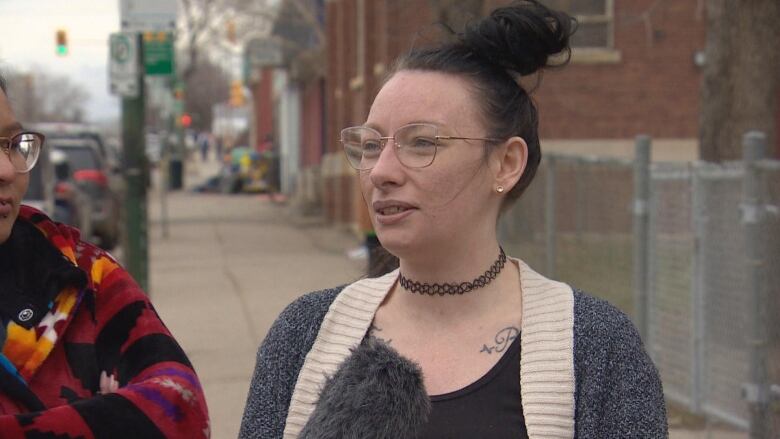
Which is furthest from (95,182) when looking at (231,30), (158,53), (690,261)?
(231,30)

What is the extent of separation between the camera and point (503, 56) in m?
2.53

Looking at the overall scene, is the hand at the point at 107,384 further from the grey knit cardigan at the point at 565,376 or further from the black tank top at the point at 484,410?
the black tank top at the point at 484,410

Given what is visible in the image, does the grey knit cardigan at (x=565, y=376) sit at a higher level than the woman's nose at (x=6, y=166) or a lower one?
lower

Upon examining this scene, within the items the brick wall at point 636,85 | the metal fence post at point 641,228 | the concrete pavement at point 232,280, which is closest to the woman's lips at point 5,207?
the concrete pavement at point 232,280

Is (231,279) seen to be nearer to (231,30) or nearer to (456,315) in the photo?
(456,315)

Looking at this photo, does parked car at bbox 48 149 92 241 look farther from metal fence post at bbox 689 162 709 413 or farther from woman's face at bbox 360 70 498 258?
woman's face at bbox 360 70 498 258

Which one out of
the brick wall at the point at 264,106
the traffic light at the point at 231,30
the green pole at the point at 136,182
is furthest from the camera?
the brick wall at the point at 264,106

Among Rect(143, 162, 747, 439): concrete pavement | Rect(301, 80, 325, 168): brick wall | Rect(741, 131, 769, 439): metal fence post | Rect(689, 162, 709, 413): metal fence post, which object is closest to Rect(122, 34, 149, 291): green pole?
Rect(143, 162, 747, 439): concrete pavement

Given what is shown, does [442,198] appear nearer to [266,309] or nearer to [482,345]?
[482,345]

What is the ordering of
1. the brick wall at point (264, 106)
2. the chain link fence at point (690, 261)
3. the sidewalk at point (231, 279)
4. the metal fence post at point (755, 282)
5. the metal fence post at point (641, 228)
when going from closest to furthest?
the metal fence post at point (755, 282)
the chain link fence at point (690, 261)
the metal fence post at point (641, 228)
the sidewalk at point (231, 279)
the brick wall at point (264, 106)

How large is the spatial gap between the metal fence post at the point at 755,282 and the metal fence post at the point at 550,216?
10.0 feet

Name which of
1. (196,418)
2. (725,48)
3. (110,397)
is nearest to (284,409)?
(196,418)

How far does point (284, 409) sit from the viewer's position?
2.54 m

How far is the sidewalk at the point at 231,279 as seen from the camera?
9258 mm
